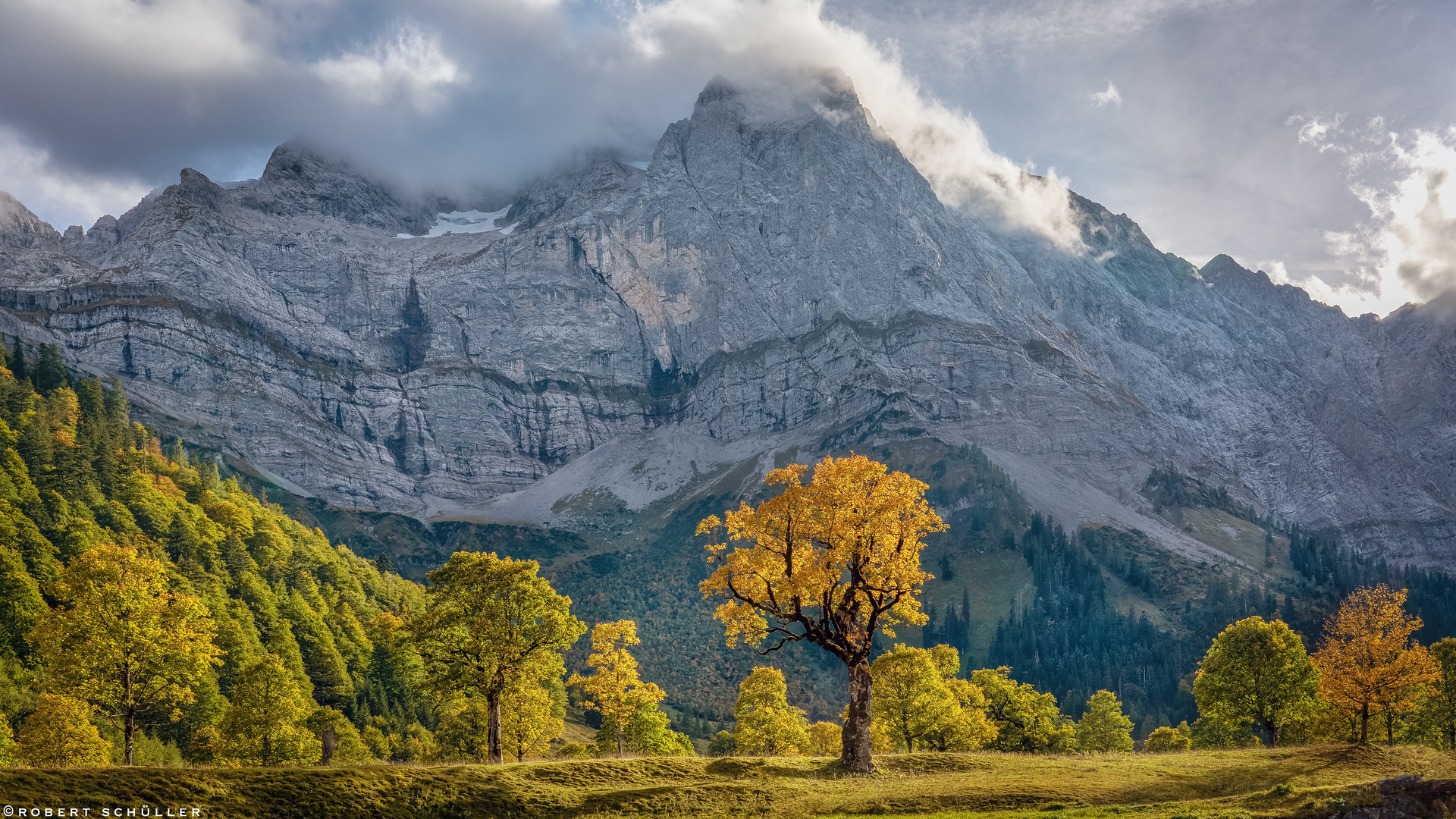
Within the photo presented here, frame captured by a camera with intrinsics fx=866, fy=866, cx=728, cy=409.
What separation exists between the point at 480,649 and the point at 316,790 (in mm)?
17712

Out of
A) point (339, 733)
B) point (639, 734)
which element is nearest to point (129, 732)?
point (639, 734)

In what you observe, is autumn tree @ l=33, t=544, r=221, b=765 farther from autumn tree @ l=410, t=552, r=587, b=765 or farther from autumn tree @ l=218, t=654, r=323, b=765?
autumn tree @ l=218, t=654, r=323, b=765

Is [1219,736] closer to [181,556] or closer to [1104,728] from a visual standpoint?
[1104,728]

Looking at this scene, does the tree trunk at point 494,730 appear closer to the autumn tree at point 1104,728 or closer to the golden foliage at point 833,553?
the golden foliage at point 833,553

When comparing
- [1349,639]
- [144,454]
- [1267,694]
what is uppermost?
[144,454]

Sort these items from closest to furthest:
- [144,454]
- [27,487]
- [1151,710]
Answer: [27,487], [144,454], [1151,710]

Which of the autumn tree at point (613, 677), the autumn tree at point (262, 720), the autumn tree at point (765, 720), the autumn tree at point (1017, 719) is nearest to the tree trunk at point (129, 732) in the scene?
the autumn tree at point (262, 720)

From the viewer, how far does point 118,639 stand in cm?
4516

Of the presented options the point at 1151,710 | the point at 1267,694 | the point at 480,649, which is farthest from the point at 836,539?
the point at 1151,710

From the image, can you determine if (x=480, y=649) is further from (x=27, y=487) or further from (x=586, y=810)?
(x=27, y=487)

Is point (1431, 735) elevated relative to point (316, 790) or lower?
lower

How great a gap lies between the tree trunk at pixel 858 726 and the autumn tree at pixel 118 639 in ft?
114

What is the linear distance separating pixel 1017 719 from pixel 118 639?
7647 cm

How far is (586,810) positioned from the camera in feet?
103
